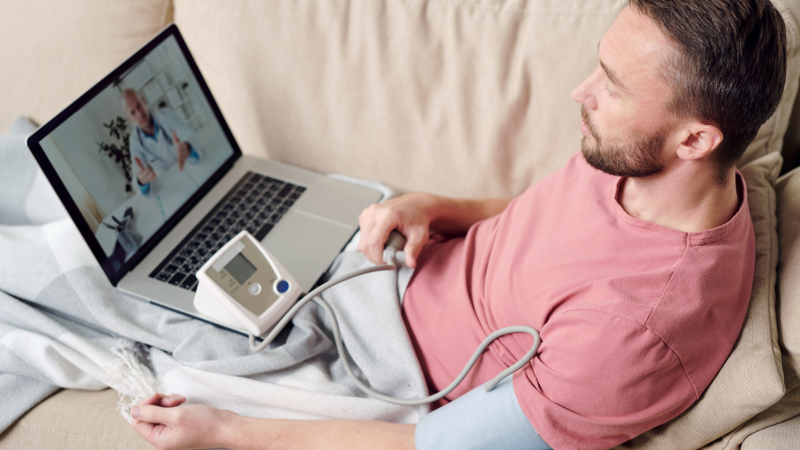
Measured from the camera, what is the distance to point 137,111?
1084 mm

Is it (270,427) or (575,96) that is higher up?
(575,96)

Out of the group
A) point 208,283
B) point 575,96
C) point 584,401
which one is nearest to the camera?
point 584,401

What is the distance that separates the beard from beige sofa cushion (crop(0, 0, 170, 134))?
1.13m

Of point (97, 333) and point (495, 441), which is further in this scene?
point (97, 333)

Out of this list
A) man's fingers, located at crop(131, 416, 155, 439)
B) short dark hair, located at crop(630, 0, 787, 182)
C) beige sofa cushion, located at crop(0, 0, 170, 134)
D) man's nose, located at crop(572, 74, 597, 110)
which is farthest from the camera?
beige sofa cushion, located at crop(0, 0, 170, 134)

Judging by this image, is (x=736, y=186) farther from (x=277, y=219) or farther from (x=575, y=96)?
(x=277, y=219)

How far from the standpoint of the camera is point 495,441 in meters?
0.80

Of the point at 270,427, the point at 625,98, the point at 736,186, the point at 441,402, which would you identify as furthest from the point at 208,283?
the point at 736,186

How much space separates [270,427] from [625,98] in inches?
29.9

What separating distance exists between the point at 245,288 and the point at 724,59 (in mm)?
813

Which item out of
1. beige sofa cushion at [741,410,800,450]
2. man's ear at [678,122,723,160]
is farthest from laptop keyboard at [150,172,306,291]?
beige sofa cushion at [741,410,800,450]

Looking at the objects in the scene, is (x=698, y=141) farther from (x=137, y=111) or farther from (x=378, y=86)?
(x=137, y=111)

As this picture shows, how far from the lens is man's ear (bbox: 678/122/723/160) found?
0.74 meters

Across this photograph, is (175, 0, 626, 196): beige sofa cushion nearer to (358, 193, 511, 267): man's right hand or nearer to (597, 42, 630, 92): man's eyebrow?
(358, 193, 511, 267): man's right hand
